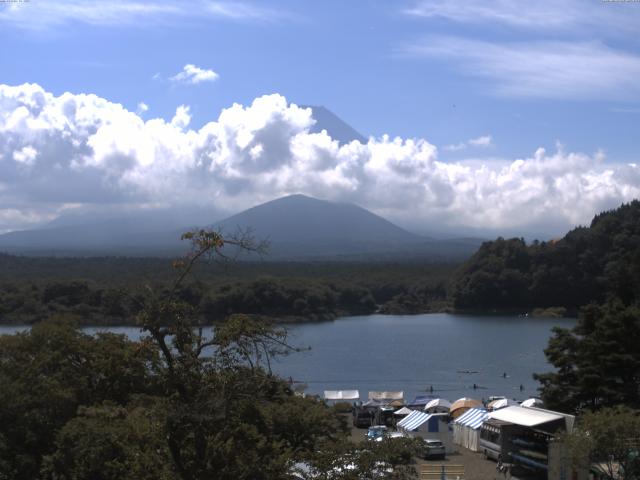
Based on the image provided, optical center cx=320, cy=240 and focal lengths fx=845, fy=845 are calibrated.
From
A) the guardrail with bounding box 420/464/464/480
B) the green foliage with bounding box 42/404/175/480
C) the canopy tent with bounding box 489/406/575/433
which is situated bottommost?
the guardrail with bounding box 420/464/464/480

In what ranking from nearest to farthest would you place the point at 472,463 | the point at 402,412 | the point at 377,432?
the point at 377,432, the point at 472,463, the point at 402,412

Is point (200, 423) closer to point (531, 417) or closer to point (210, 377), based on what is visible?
point (210, 377)

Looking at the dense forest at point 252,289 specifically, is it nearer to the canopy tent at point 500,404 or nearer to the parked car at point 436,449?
the canopy tent at point 500,404

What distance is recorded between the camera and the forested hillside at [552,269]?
56656mm

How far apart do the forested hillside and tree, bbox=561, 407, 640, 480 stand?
4704 cm

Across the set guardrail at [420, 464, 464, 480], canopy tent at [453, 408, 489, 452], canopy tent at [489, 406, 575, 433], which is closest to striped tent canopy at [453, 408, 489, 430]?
canopy tent at [453, 408, 489, 452]

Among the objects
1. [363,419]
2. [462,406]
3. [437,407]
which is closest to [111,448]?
[363,419]

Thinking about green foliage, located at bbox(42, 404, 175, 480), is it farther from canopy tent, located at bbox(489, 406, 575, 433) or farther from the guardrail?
canopy tent, located at bbox(489, 406, 575, 433)

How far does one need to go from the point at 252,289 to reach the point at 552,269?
2128 cm

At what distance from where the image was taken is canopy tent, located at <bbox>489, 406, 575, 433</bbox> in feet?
39.7

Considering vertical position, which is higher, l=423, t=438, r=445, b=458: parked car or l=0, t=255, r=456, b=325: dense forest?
l=0, t=255, r=456, b=325: dense forest

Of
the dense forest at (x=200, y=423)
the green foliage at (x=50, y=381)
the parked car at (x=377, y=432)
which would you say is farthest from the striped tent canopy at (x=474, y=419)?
the dense forest at (x=200, y=423)

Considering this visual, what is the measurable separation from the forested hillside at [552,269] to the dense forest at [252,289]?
159 inches

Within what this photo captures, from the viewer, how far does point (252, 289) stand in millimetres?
49750
